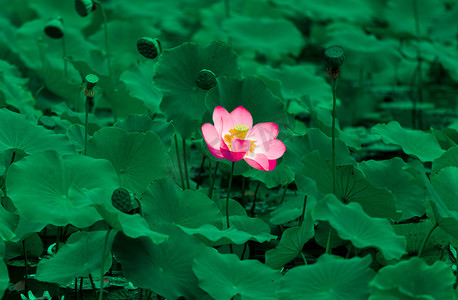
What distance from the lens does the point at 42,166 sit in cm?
112

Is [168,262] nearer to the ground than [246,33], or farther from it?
farther from it

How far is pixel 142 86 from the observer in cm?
168

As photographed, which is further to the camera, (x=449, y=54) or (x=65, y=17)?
(x=65, y=17)

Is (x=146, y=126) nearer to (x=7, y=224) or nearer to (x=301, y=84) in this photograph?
(x=7, y=224)

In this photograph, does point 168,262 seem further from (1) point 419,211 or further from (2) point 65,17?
(2) point 65,17

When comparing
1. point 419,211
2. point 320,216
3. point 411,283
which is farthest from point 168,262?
point 419,211

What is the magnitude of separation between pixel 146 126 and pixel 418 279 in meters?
0.66

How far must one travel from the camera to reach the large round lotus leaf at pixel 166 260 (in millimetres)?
1066

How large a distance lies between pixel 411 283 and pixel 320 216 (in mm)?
159

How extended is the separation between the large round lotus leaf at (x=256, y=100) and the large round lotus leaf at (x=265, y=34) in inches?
56.2

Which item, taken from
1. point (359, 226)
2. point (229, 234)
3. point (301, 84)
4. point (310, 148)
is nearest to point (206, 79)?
point (310, 148)

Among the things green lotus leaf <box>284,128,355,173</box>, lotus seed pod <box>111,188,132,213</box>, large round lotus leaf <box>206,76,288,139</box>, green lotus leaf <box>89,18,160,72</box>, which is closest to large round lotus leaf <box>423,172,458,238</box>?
green lotus leaf <box>284,128,355,173</box>

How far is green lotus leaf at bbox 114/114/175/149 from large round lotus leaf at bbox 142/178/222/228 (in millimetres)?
203

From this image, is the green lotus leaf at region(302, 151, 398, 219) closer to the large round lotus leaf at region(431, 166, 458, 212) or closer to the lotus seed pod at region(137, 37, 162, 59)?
the large round lotus leaf at region(431, 166, 458, 212)
